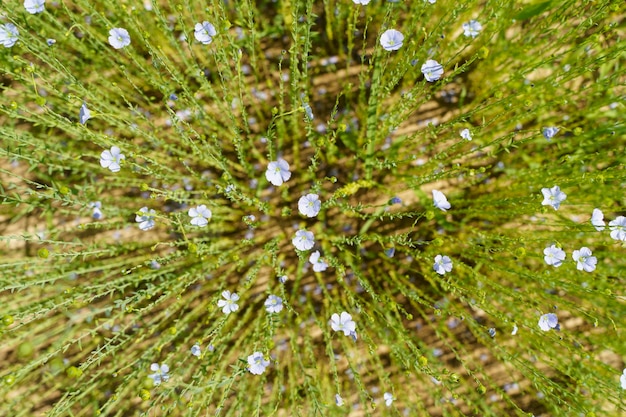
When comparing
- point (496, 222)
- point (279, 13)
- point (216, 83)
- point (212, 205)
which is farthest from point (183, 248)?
point (496, 222)


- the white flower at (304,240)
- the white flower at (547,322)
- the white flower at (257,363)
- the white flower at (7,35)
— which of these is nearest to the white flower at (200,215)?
the white flower at (304,240)

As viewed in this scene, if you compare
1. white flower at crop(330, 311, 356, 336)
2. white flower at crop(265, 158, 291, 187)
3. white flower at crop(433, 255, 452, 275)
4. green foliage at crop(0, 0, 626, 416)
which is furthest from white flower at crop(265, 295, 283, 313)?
white flower at crop(433, 255, 452, 275)

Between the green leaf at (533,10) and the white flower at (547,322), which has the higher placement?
the green leaf at (533,10)

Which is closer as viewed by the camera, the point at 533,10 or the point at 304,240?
the point at 304,240

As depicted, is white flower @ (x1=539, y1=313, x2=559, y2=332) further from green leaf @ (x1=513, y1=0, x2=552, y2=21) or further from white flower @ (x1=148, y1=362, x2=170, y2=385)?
white flower @ (x1=148, y1=362, x2=170, y2=385)

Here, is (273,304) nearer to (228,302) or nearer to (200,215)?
(228,302)

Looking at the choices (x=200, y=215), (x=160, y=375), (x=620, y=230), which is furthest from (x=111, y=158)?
(x=620, y=230)

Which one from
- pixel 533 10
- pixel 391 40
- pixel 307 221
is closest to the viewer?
pixel 391 40

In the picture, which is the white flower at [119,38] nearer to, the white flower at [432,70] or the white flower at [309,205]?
the white flower at [309,205]
